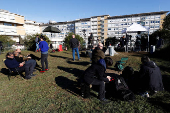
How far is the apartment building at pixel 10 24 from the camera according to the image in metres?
43.0

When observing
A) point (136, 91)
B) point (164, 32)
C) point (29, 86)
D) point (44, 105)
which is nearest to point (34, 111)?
point (44, 105)

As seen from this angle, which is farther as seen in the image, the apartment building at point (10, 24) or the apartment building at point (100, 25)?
the apartment building at point (100, 25)

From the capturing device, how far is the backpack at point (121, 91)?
295 cm

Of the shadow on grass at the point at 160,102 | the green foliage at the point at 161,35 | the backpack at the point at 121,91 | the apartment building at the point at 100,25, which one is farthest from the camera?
the apartment building at the point at 100,25

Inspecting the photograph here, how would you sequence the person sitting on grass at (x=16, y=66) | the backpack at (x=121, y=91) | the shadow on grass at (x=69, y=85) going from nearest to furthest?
the backpack at (x=121, y=91)
the shadow on grass at (x=69, y=85)
the person sitting on grass at (x=16, y=66)

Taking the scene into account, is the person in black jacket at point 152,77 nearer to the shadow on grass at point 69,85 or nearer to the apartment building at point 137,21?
the shadow on grass at point 69,85

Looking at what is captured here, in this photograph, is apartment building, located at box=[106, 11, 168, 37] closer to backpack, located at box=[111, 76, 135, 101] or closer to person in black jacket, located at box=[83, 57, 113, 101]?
backpack, located at box=[111, 76, 135, 101]

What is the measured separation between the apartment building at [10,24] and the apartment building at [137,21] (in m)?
50.6

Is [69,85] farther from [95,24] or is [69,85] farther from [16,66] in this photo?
[95,24]

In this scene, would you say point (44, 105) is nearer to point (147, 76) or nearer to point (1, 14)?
point (147, 76)

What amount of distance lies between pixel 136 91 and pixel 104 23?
71.9m

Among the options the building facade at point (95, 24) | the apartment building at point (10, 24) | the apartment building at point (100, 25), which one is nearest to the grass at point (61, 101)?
the building facade at point (95, 24)

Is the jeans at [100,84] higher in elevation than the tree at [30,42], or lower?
lower

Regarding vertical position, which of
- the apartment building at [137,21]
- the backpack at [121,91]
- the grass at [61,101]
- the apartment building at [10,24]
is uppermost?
the apartment building at [137,21]
